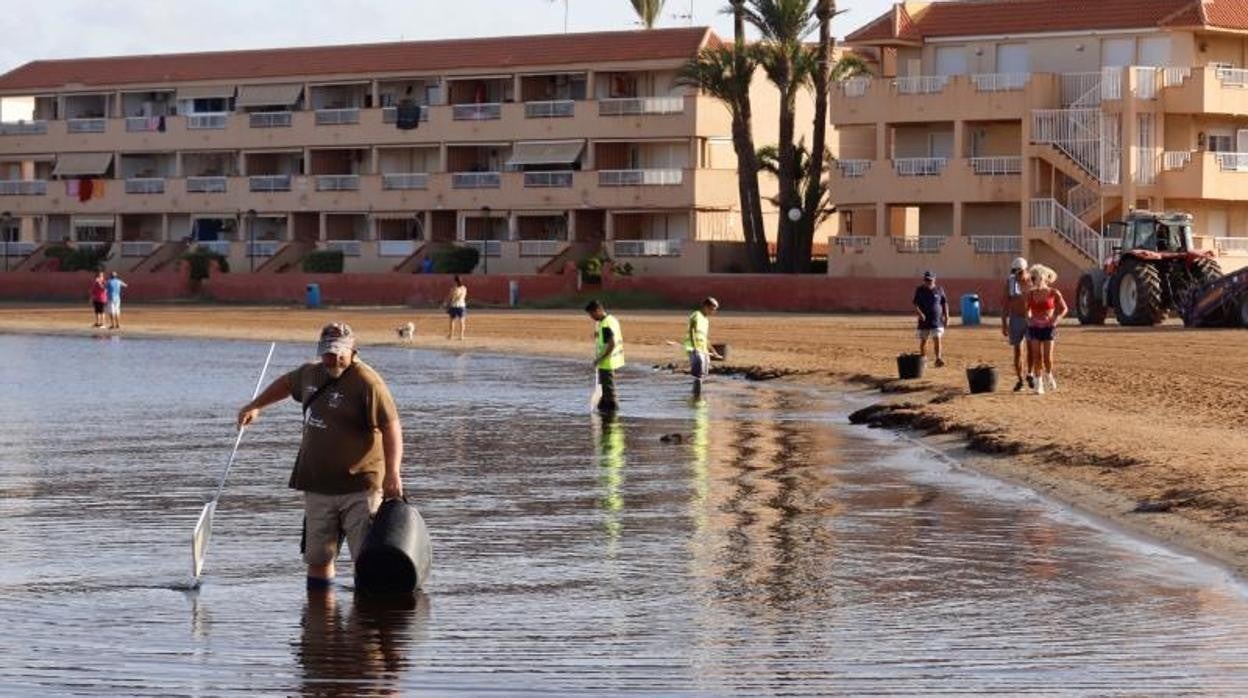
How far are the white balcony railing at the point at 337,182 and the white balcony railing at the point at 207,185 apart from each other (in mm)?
4542

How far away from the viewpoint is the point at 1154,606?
13.5 m

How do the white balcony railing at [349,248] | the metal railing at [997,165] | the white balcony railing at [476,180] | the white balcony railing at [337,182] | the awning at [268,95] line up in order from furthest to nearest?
1. the awning at [268,95]
2. the white balcony railing at [337,182]
3. the white balcony railing at [349,248]
4. the white balcony railing at [476,180]
5. the metal railing at [997,165]

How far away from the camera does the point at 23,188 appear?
9294 centimetres

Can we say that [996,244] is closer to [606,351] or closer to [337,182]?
[337,182]

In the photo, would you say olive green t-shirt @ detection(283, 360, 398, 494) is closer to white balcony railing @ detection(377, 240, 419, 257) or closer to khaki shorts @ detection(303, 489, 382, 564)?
khaki shorts @ detection(303, 489, 382, 564)

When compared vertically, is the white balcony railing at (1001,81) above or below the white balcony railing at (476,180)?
above

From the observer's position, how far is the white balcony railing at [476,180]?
79500 millimetres

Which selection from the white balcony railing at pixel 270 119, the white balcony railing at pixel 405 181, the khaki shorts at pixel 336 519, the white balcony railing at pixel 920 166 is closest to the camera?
the khaki shorts at pixel 336 519

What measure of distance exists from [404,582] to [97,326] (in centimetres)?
4918

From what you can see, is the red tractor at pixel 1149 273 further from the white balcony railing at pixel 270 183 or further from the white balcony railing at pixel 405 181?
the white balcony railing at pixel 270 183

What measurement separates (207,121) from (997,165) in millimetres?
35425

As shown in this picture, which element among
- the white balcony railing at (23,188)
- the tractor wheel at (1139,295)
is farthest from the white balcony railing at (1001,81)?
the white balcony railing at (23,188)

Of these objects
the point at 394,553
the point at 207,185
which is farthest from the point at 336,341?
the point at 207,185

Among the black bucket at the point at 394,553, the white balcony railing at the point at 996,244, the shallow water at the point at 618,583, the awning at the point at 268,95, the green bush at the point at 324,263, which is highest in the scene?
the awning at the point at 268,95
